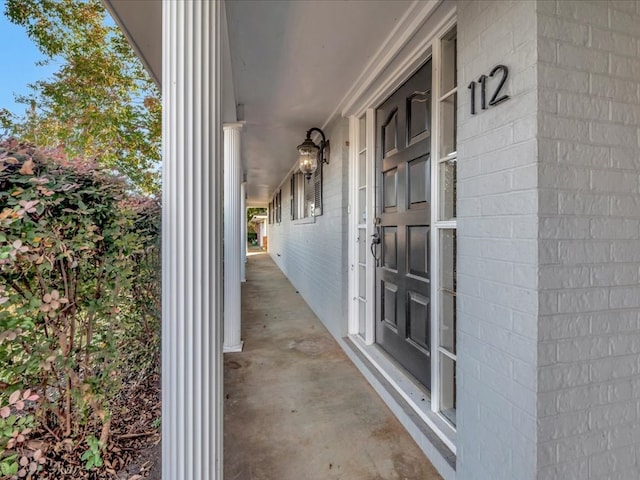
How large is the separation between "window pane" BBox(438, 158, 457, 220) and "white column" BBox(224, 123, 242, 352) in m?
2.58

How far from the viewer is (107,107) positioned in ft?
15.0

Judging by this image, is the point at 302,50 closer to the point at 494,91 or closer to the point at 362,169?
the point at 362,169

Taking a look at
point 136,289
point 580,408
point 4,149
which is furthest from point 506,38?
point 136,289

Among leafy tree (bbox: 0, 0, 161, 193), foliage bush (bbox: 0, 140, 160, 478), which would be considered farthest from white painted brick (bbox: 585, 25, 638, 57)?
leafy tree (bbox: 0, 0, 161, 193)

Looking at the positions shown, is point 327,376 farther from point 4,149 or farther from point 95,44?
point 95,44

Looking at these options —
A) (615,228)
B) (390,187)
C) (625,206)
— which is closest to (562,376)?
(615,228)

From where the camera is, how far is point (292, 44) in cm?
224

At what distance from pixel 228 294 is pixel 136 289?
5.28 feet

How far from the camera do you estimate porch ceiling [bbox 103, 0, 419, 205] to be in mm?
1865

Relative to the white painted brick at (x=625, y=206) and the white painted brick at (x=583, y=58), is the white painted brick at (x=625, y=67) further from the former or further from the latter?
the white painted brick at (x=625, y=206)

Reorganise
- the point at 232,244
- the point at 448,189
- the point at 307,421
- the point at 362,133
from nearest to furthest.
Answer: the point at 448,189
the point at 307,421
the point at 362,133
the point at 232,244

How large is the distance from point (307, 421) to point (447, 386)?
99 cm

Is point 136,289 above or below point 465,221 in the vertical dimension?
below

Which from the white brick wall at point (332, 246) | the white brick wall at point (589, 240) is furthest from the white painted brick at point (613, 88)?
the white brick wall at point (332, 246)
